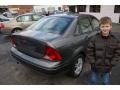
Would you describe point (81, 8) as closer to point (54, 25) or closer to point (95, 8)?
point (95, 8)

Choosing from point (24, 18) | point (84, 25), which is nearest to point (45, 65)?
point (84, 25)

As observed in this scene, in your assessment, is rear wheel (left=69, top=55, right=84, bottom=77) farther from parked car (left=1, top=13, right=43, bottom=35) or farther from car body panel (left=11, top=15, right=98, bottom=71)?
parked car (left=1, top=13, right=43, bottom=35)

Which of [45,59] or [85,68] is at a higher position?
[45,59]

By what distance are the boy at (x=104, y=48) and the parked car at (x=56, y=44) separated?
0.76 m

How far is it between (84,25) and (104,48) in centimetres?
172

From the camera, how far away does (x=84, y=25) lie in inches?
177

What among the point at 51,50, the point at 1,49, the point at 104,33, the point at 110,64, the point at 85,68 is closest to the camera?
the point at 104,33

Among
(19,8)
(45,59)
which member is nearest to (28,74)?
(45,59)

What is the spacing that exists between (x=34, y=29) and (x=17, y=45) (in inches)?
22.9

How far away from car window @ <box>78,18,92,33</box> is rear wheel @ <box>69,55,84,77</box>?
27.7 inches

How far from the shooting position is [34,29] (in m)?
4.30

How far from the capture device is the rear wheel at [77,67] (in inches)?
156
